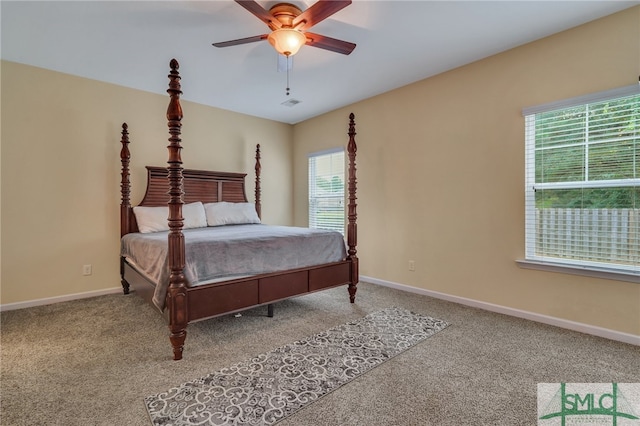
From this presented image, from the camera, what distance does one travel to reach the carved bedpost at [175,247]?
2.10 metres

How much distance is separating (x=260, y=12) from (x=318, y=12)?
39 cm

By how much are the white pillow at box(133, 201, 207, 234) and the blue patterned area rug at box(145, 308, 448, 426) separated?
7.26 feet

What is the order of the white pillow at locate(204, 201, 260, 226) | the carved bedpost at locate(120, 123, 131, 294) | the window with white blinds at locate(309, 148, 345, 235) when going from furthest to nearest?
1. the window with white blinds at locate(309, 148, 345, 235)
2. the white pillow at locate(204, 201, 260, 226)
3. the carved bedpost at locate(120, 123, 131, 294)

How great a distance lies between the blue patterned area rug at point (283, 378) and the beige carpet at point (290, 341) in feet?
0.27

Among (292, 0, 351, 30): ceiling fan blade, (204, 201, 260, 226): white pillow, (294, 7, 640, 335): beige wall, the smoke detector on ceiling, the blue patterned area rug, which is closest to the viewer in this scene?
the blue patterned area rug

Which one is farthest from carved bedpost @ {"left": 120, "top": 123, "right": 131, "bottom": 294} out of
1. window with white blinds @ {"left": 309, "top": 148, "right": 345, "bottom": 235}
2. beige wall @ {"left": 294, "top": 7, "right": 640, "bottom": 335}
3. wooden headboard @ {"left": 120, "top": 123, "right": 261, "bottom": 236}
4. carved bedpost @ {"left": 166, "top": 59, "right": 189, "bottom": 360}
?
beige wall @ {"left": 294, "top": 7, "right": 640, "bottom": 335}

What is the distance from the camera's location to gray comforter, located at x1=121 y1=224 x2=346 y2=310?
7.39 ft

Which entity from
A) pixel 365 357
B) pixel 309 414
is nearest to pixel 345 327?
pixel 365 357

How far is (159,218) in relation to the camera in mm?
3697

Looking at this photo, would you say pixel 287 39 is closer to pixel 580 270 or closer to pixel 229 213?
pixel 229 213

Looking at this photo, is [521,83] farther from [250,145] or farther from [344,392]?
[250,145]

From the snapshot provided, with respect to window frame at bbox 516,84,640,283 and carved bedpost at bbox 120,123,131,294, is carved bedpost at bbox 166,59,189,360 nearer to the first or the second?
carved bedpost at bbox 120,123,131,294

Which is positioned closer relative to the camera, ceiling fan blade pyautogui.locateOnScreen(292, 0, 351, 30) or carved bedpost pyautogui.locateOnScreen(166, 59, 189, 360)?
ceiling fan blade pyautogui.locateOnScreen(292, 0, 351, 30)

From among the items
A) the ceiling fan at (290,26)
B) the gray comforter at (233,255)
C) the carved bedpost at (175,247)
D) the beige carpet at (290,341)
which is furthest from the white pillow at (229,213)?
the ceiling fan at (290,26)
